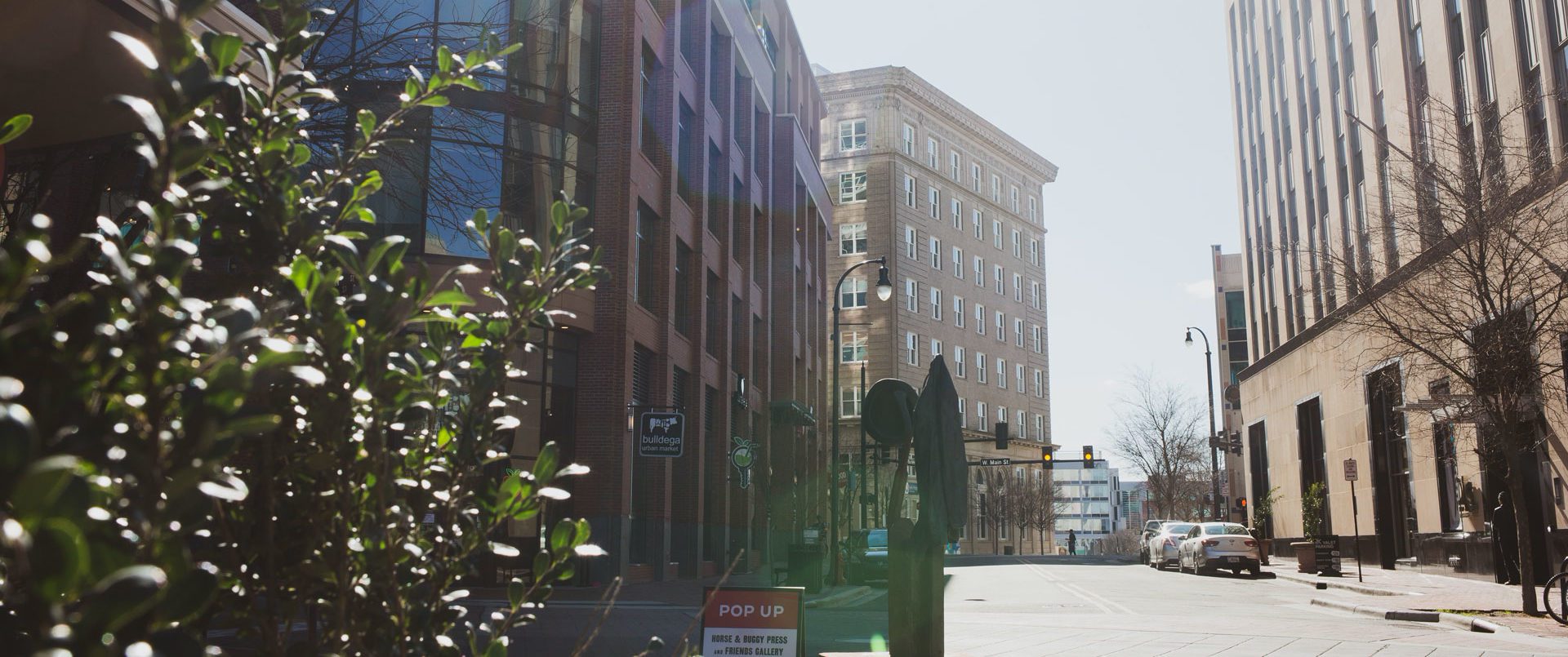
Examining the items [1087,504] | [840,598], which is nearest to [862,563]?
[840,598]

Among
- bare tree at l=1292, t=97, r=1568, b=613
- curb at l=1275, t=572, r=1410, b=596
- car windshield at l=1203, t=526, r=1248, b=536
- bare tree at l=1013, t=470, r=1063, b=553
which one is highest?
bare tree at l=1292, t=97, r=1568, b=613

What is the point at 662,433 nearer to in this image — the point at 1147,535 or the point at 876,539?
the point at 876,539

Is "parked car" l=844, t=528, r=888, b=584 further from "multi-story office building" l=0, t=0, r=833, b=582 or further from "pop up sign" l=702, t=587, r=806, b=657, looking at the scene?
"pop up sign" l=702, t=587, r=806, b=657

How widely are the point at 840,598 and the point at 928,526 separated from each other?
13402 mm

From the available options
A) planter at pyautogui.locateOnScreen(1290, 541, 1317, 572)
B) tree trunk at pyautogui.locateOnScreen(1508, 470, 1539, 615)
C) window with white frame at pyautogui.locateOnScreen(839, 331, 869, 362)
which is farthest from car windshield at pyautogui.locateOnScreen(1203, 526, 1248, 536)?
window with white frame at pyautogui.locateOnScreen(839, 331, 869, 362)

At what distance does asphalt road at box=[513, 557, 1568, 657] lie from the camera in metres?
12.8

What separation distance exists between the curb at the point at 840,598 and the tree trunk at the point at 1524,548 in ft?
34.5

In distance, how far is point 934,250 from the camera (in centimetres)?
8094

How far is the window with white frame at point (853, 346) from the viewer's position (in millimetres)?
75688

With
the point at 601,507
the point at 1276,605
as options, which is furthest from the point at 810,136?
the point at 1276,605

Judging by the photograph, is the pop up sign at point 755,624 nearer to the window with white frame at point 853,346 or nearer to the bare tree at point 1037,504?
the window with white frame at point 853,346

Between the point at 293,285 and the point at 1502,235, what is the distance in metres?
20.3

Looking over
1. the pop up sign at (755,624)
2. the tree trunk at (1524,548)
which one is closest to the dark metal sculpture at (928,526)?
the pop up sign at (755,624)

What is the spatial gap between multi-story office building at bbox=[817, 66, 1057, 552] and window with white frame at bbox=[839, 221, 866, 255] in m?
0.08
